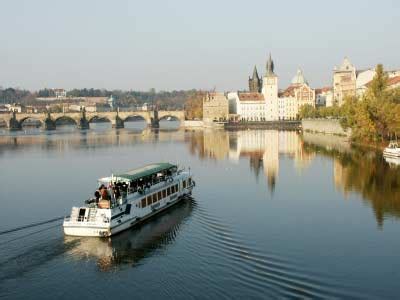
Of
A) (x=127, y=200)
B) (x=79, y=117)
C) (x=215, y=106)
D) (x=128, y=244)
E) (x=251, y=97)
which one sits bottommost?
(x=128, y=244)

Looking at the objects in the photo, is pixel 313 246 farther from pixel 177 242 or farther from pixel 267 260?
pixel 177 242

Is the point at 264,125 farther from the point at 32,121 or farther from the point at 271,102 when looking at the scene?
the point at 32,121

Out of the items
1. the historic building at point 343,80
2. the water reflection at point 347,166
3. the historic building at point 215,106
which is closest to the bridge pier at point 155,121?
the historic building at point 215,106

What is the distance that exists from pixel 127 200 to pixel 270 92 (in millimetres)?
136615

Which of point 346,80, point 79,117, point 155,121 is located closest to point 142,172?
point 346,80

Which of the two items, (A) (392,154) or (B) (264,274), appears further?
(A) (392,154)

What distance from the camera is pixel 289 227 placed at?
25.4 metres

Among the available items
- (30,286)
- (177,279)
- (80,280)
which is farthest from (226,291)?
(30,286)

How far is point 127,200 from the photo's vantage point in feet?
85.1

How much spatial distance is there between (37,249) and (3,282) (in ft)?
11.2

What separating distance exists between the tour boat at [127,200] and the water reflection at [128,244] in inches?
19.0

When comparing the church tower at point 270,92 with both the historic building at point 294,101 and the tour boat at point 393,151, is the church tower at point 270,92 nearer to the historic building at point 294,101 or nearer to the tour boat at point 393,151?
the historic building at point 294,101

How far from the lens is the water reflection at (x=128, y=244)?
832 inches

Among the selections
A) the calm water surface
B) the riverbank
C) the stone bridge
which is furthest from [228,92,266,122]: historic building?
Answer: the calm water surface
